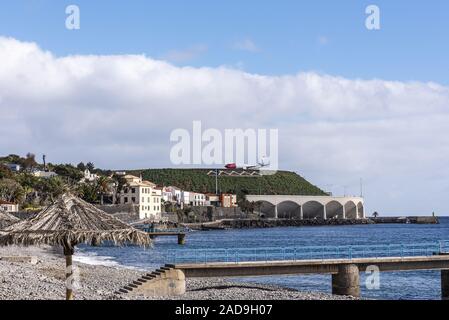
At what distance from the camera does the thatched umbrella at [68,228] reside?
1822 cm

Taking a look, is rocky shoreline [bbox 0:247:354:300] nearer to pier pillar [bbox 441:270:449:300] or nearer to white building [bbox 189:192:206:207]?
pier pillar [bbox 441:270:449:300]

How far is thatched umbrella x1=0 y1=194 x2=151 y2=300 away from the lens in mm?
18219

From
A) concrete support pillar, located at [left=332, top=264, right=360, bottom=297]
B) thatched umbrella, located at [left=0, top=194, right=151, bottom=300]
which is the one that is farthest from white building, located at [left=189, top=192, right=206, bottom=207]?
thatched umbrella, located at [left=0, top=194, right=151, bottom=300]

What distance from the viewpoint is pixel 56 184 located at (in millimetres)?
126812

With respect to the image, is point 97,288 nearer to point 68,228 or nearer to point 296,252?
point 296,252

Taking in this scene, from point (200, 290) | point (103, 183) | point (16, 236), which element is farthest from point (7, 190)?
point (16, 236)

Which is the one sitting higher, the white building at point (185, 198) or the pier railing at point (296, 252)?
the white building at point (185, 198)

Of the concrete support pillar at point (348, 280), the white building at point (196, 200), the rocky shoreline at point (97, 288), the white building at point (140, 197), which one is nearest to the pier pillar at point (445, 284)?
the concrete support pillar at point (348, 280)

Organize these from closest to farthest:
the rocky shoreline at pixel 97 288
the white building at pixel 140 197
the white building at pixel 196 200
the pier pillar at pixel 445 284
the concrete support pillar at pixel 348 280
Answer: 1. the rocky shoreline at pixel 97 288
2. the concrete support pillar at pixel 348 280
3. the pier pillar at pixel 445 284
4. the white building at pixel 140 197
5. the white building at pixel 196 200

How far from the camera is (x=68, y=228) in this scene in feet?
59.8

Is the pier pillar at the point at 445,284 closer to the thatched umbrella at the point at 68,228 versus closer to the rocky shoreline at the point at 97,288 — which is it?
the rocky shoreline at the point at 97,288

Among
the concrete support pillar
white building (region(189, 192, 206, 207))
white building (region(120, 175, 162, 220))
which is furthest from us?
white building (region(189, 192, 206, 207))
